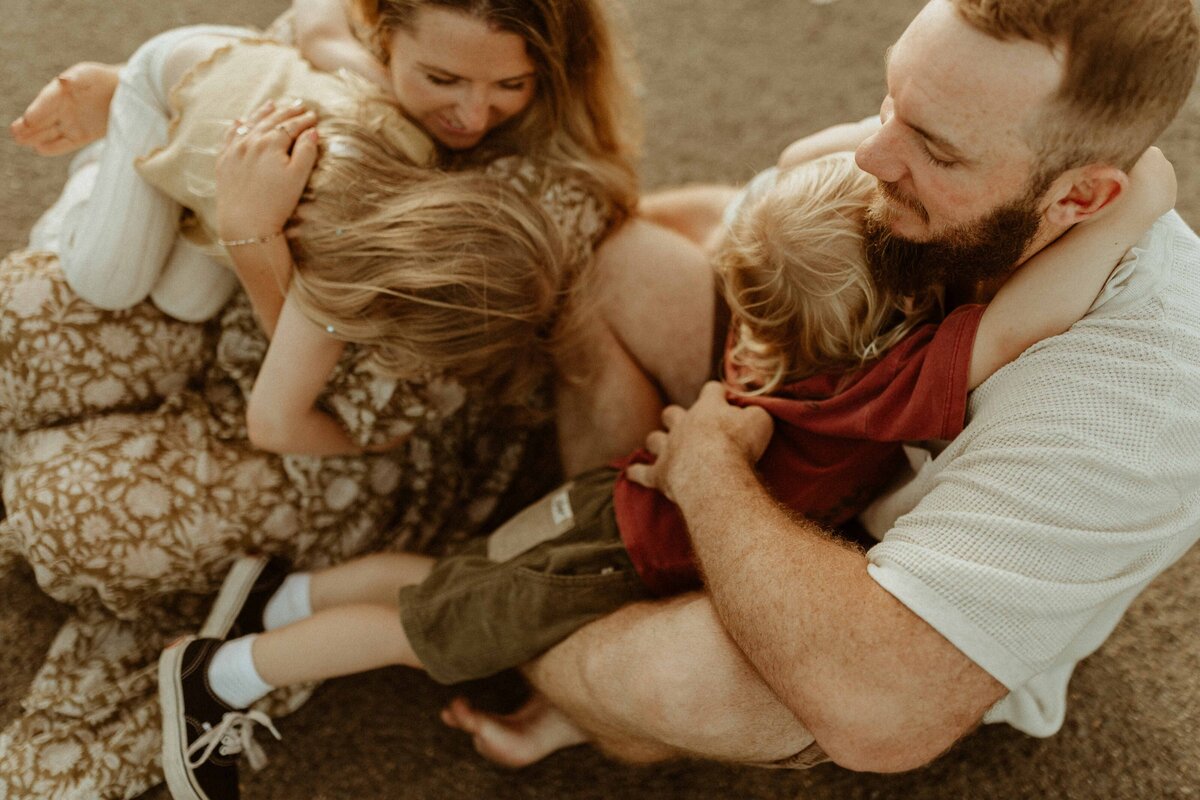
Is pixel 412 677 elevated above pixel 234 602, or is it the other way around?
pixel 234 602

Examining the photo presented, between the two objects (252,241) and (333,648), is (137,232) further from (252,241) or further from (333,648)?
(333,648)

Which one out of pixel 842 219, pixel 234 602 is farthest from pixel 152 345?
pixel 842 219

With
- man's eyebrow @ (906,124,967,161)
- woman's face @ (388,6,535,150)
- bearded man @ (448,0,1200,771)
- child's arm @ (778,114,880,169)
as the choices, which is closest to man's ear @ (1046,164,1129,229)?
bearded man @ (448,0,1200,771)

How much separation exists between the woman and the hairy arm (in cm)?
51

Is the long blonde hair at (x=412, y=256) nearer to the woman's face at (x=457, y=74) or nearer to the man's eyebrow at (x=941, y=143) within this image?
the woman's face at (x=457, y=74)

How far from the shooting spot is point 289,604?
4.91 feet

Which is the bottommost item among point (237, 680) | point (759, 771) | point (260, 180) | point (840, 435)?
point (759, 771)

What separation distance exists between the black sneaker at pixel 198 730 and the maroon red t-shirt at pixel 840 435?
0.64 metres

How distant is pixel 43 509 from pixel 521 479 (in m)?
0.76

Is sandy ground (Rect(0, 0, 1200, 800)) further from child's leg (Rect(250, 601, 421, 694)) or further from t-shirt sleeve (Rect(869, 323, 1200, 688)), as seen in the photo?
t-shirt sleeve (Rect(869, 323, 1200, 688))

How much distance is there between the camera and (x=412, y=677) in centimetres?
154

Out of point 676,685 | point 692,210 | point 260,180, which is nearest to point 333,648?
point 676,685

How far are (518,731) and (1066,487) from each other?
85 centimetres

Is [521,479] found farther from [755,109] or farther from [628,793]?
[755,109]
